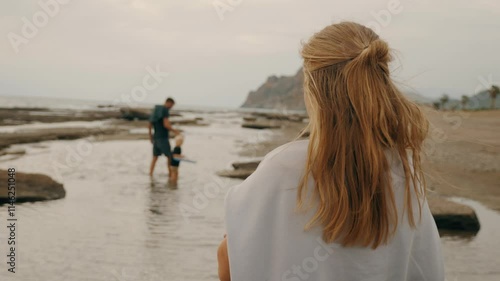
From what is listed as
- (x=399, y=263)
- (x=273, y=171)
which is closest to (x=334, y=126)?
(x=273, y=171)

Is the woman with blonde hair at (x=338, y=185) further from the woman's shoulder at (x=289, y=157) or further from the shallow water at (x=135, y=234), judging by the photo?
the shallow water at (x=135, y=234)

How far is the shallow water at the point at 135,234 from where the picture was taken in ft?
19.9

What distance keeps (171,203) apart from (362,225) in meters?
8.11

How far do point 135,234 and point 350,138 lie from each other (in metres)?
5.94

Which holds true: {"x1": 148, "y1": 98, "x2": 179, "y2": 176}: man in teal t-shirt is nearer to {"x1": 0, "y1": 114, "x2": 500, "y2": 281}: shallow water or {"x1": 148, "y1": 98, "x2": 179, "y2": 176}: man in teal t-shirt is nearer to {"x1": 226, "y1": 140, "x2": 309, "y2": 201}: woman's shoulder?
{"x1": 0, "y1": 114, "x2": 500, "y2": 281}: shallow water

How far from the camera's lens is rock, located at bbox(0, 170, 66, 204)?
9.47 meters

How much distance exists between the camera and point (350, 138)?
2010 millimetres

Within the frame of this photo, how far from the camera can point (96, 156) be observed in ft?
59.0

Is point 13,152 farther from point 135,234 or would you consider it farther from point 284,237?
point 284,237

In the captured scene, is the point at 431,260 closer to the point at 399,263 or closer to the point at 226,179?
the point at 399,263

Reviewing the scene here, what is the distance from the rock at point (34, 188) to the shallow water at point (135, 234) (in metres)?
0.22

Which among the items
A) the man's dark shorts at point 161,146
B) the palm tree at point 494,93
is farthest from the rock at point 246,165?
the palm tree at point 494,93

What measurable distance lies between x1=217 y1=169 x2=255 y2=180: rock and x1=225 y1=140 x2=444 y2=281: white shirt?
11392mm

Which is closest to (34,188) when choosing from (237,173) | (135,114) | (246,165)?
(237,173)
